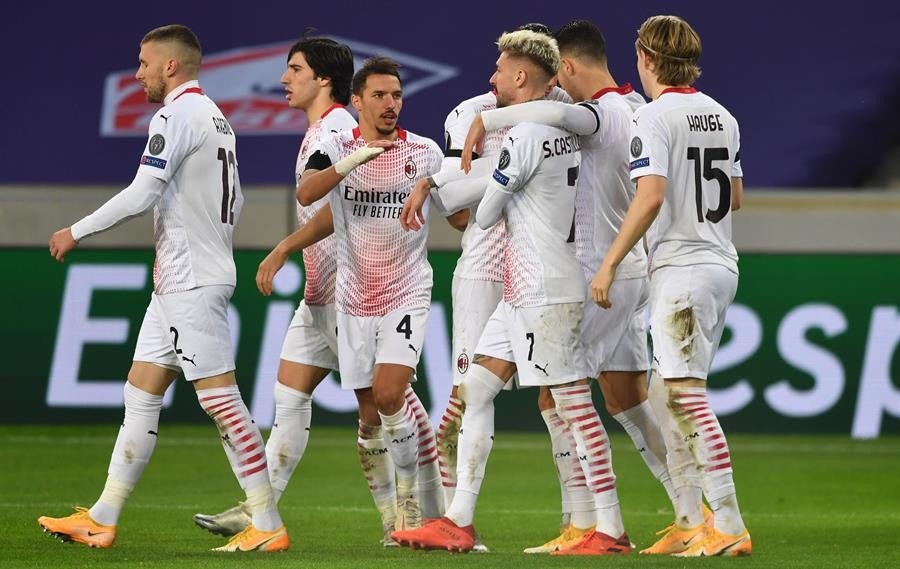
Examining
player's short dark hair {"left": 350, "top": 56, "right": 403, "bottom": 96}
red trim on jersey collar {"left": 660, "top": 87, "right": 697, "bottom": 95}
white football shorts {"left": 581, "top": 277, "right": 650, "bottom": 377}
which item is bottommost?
white football shorts {"left": 581, "top": 277, "right": 650, "bottom": 377}

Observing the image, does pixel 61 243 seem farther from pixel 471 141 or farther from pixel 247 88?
pixel 247 88

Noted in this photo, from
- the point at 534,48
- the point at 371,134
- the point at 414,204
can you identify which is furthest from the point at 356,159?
the point at 534,48

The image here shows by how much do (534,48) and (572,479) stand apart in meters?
1.75

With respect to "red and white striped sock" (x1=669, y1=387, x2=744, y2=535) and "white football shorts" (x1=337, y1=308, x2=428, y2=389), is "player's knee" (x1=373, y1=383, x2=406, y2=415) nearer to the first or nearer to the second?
"white football shorts" (x1=337, y1=308, x2=428, y2=389)

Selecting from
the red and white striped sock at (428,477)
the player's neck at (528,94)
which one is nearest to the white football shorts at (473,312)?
the red and white striped sock at (428,477)

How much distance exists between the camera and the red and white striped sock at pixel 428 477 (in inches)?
280

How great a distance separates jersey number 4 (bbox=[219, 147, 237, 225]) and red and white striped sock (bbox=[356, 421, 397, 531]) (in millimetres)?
1102

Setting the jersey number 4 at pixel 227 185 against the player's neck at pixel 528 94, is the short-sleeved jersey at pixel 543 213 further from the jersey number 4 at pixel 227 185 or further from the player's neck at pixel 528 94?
the jersey number 4 at pixel 227 185

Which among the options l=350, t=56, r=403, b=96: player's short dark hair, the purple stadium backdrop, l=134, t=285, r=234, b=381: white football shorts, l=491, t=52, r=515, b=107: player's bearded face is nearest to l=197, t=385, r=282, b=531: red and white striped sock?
l=134, t=285, r=234, b=381: white football shorts

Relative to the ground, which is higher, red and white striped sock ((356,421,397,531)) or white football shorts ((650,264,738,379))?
white football shorts ((650,264,738,379))

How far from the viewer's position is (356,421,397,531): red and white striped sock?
7176 mm

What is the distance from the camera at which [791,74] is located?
14.6m

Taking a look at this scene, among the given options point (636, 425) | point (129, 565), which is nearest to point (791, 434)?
point (636, 425)

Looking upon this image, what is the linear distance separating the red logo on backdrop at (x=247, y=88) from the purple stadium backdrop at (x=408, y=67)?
0.04 feet
